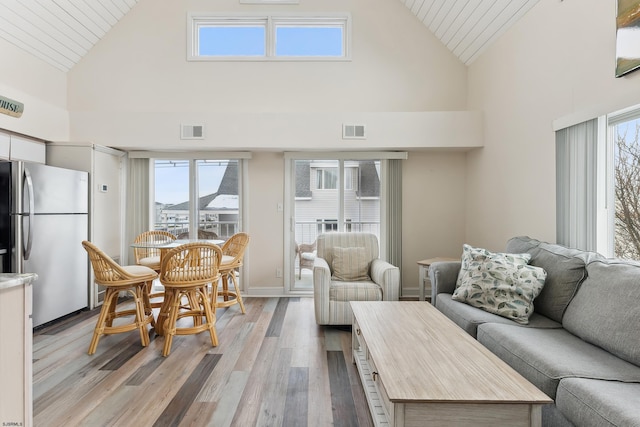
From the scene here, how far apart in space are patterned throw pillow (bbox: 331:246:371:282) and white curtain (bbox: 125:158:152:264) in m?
2.76

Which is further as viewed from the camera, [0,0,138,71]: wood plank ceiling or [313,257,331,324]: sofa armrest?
[0,0,138,71]: wood plank ceiling

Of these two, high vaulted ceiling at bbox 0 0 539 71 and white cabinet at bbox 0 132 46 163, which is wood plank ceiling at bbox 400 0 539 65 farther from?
white cabinet at bbox 0 132 46 163

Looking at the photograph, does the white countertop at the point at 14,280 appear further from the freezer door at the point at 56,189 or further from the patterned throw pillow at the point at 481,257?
the patterned throw pillow at the point at 481,257

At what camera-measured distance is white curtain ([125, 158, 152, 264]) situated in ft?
14.6

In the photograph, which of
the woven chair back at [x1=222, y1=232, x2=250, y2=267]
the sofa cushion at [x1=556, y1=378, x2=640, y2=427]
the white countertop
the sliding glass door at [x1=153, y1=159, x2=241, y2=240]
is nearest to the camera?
the sofa cushion at [x1=556, y1=378, x2=640, y2=427]

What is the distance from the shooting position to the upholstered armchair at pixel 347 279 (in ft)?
10.3

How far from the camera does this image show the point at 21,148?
3.40 metres

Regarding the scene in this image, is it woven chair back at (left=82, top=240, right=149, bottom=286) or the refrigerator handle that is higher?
the refrigerator handle

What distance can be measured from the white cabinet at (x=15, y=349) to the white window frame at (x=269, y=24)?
147 inches

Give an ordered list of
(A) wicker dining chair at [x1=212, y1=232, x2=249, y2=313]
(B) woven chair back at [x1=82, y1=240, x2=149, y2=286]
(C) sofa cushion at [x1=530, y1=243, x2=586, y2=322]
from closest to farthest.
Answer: (C) sofa cushion at [x1=530, y1=243, x2=586, y2=322], (B) woven chair back at [x1=82, y1=240, x2=149, y2=286], (A) wicker dining chair at [x1=212, y1=232, x2=249, y2=313]

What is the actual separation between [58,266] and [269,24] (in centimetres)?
381

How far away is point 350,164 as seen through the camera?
449cm

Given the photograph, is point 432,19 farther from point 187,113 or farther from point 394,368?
point 394,368

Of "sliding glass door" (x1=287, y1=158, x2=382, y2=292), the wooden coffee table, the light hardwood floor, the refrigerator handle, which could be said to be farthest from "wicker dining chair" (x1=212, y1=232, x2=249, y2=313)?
the wooden coffee table
